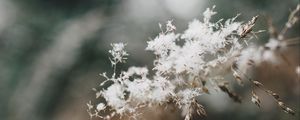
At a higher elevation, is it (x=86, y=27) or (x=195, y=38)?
(x=86, y=27)

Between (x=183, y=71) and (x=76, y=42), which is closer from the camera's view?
(x=183, y=71)

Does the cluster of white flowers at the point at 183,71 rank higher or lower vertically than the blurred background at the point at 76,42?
lower

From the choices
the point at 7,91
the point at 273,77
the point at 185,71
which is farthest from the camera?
the point at 7,91


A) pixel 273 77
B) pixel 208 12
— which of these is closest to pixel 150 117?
pixel 208 12

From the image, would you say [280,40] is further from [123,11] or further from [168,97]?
[123,11]

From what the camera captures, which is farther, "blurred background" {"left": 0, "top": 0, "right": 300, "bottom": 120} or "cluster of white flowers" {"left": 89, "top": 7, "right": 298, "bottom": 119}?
"blurred background" {"left": 0, "top": 0, "right": 300, "bottom": 120}

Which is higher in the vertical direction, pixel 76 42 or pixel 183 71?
pixel 76 42

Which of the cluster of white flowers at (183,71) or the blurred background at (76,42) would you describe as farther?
the blurred background at (76,42)

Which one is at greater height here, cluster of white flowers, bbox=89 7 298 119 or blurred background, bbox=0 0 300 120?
blurred background, bbox=0 0 300 120
